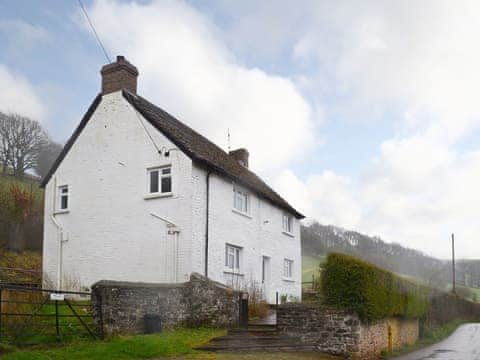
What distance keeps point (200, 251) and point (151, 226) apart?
7.14 feet

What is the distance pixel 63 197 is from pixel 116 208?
377 cm

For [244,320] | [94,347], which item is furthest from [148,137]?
[94,347]

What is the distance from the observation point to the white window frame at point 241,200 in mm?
23609

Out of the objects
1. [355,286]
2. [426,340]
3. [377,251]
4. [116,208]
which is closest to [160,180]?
[116,208]

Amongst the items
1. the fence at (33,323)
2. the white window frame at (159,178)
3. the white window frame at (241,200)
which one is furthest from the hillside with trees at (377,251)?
the fence at (33,323)

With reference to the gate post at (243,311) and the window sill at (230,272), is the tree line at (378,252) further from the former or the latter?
the gate post at (243,311)

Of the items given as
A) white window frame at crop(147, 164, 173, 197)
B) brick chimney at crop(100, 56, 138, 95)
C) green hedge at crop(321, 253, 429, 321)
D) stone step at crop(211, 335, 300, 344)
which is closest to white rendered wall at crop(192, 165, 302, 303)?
white window frame at crop(147, 164, 173, 197)

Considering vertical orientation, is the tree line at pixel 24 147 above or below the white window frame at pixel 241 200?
above

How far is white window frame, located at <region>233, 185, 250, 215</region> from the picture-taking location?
23609 millimetres

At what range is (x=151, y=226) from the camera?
20703mm

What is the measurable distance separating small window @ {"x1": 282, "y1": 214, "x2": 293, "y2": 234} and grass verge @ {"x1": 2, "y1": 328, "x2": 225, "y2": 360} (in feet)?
47.1

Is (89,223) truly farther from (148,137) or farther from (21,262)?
(21,262)

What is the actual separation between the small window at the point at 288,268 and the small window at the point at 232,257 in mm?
5851

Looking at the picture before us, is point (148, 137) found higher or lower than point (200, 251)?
higher
